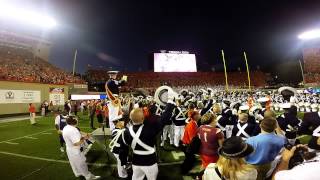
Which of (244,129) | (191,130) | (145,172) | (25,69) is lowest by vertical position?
(145,172)

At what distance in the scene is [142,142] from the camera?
4.82m

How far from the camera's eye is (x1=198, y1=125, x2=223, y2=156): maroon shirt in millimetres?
5223

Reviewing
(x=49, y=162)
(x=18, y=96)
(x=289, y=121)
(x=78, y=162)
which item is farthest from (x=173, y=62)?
(x=78, y=162)

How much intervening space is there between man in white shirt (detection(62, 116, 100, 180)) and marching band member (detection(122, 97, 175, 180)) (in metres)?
2.59

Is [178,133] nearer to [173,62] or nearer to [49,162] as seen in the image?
[49,162]

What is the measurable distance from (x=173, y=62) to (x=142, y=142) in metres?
52.7

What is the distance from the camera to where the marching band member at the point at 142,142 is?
4812 millimetres

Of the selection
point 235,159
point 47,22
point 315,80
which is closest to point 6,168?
point 235,159

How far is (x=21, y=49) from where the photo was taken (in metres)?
48.0

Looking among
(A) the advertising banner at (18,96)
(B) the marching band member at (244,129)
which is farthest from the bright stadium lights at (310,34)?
(B) the marching band member at (244,129)

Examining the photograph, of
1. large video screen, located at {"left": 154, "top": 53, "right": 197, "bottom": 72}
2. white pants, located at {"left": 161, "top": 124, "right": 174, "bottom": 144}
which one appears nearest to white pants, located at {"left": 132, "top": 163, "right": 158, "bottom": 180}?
white pants, located at {"left": 161, "top": 124, "right": 174, "bottom": 144}

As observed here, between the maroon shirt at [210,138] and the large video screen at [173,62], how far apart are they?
50.8 metres

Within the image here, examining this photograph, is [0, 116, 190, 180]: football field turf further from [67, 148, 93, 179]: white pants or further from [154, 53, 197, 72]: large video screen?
[154, 53, 197, 72]: large video screen

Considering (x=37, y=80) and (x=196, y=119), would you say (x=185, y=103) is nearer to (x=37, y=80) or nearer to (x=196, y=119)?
(x=196, y=119)
